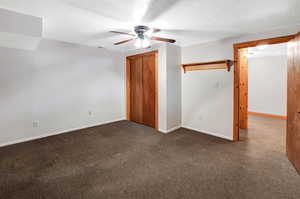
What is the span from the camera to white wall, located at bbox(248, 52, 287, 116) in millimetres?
5273

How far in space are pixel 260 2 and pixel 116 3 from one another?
1774 mm

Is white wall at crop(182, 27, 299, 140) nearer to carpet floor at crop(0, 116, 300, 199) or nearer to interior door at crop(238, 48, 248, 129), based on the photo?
carpet floor at crop(0, 116, 300, 199)

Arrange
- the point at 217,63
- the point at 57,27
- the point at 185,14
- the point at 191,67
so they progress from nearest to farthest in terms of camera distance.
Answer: the point at 185,14
the point at 57,27
the point at 217,63
the point at 191,67

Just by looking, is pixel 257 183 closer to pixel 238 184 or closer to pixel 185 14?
pixel 238 184

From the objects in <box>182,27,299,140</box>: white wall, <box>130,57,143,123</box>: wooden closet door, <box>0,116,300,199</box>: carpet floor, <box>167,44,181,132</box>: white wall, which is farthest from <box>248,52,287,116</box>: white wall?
<box>130,57,143,123</box>: wooden closet door

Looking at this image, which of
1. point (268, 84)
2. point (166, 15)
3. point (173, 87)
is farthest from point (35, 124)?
point (268, 84)

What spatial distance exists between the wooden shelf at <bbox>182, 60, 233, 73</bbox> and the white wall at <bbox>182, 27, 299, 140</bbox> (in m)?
0.10

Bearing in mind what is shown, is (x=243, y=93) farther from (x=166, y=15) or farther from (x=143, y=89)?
(x=166, y=15)

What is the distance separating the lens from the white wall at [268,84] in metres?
5.27

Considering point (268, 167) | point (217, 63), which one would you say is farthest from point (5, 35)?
point (268, 167)

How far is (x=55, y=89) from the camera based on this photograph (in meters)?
3.62

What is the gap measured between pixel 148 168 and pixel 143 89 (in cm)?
260

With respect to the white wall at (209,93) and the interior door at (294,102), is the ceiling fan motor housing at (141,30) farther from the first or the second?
the interior door at (294,102)

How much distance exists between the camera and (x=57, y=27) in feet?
8.79
